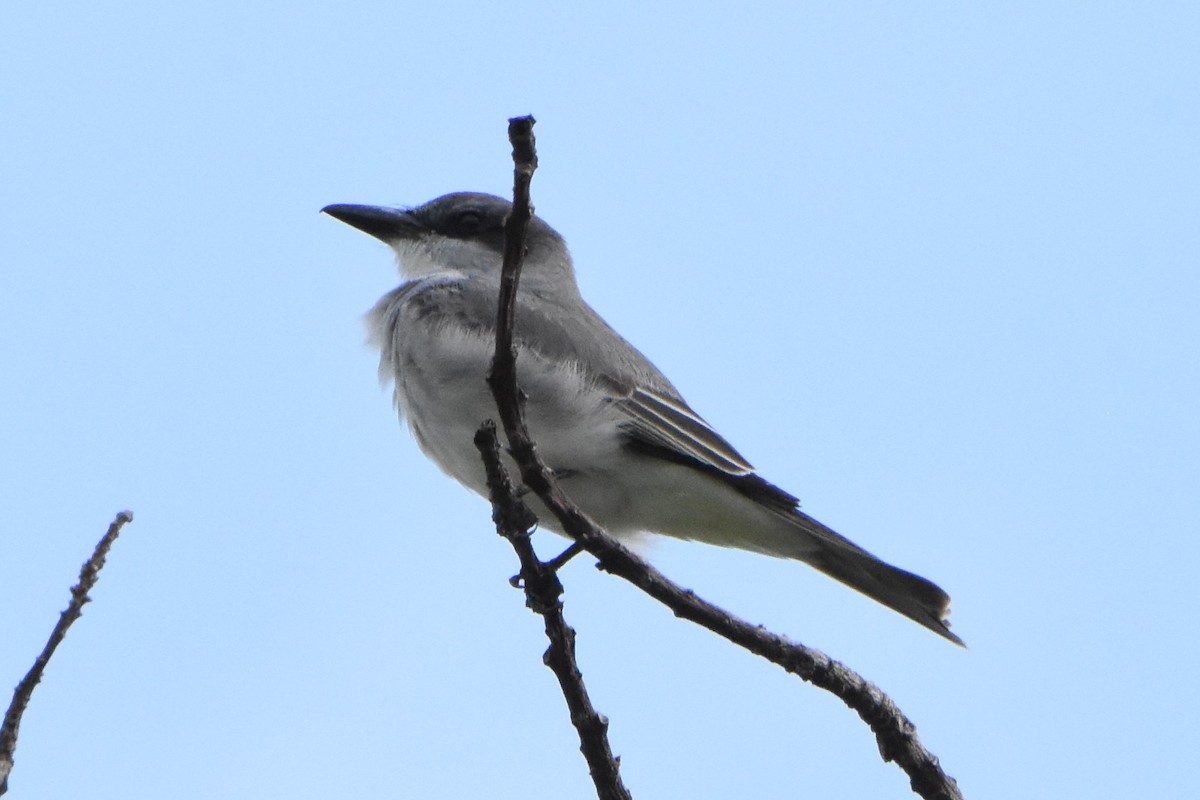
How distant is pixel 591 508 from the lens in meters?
6.30

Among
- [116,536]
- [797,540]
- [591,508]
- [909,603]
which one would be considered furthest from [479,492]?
[116,536]

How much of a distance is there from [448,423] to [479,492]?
1.90 feet

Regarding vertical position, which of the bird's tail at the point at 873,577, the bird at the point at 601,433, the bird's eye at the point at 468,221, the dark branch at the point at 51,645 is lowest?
the dark branch at the point at 51,645

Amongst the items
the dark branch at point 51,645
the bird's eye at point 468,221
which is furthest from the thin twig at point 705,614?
the bird's eye at point 468,221

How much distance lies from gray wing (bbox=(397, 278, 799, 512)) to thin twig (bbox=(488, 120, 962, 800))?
1.74 meters

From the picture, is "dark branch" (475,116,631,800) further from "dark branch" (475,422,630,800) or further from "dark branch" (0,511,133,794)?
"dark branch" (0,511,133,794)

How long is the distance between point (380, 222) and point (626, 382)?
99.2 inches

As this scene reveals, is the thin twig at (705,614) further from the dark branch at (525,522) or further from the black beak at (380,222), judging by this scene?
the black beak at (380,222)

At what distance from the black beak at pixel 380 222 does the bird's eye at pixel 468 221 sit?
215 millimetres

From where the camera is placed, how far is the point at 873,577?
6.39m

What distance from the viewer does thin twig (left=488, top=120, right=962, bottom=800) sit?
412 cm

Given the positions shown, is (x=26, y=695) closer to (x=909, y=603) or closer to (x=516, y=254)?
(x=516, y=254)

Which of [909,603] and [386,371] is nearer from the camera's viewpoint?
[909,603]

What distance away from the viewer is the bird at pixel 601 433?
20.0 feet
